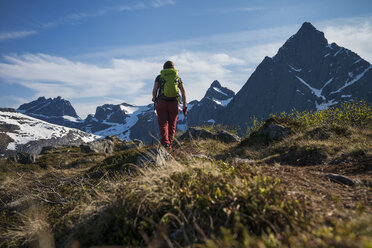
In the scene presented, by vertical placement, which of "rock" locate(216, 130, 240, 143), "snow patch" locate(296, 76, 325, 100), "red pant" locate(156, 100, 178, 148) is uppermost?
"snow patch" locate(296, 76, 325, 100)

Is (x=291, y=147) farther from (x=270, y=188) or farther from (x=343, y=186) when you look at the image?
(x=270, y=188)

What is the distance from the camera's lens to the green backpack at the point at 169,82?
8617 millimetres

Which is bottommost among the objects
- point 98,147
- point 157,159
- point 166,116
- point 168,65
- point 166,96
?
point 98,147

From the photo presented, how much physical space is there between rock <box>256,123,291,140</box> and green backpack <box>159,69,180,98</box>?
217 inches

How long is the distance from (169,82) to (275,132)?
602 centimetres

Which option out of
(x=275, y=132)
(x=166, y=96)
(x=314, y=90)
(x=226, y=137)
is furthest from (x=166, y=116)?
(x=314, y=90)

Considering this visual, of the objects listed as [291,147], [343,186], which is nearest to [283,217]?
[343,186]

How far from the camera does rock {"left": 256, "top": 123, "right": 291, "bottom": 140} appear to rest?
10516 mm

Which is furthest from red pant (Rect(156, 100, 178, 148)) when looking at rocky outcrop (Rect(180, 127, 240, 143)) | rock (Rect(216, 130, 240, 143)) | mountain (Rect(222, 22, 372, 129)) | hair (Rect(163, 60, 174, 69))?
mountain (Rect(222, 22, 372, 129))

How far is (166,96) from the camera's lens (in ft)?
28.5

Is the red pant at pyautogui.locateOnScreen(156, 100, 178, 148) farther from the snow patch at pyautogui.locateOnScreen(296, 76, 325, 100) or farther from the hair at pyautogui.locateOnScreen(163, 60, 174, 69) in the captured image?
the snow patch at pyautogui.locateOnScreen(296, 76, 325, 100)

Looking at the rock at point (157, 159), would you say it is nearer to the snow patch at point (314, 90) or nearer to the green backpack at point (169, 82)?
the green backpack at point (169, 82)

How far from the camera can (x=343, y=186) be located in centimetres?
407

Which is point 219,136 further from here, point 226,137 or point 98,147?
point 98,147
